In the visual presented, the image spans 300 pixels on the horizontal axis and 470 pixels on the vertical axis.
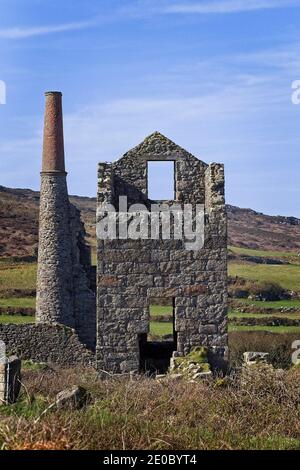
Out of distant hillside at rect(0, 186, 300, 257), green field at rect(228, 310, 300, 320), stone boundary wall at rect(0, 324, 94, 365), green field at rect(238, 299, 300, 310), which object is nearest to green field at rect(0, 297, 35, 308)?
green field at rect(228, 310, 300, 320)

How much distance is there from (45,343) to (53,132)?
8.95 meters

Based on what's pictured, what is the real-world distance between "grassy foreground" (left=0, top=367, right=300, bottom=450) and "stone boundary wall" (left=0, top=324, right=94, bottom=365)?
Answer: 399 inches

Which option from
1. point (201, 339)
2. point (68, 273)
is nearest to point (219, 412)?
point (201, 339)

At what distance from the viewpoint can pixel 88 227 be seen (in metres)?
69.4

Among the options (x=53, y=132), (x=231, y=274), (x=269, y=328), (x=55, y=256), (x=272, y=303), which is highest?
(x=53, y=132)

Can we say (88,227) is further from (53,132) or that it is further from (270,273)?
(53,132)

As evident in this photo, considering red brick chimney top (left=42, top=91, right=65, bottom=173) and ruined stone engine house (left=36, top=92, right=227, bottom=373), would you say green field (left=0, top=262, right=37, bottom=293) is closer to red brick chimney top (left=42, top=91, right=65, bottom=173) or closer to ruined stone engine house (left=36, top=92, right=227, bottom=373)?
red brick chimney top (left=42, top=91, right=65, bottom=173)

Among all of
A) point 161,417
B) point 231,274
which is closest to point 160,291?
point 161,417

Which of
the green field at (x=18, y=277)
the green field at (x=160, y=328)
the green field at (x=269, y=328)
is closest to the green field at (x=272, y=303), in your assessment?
the green field at (x=269, y=328)

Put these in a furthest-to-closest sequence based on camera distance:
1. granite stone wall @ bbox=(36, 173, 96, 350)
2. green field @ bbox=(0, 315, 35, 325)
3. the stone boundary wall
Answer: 1. green field @ bbox=(0, 315, 35, 325)
2. granite stone wall @ bbox=(36, 173, 96, 350)
3. the stone boundary wall

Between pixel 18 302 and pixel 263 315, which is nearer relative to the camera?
pixel 18 302

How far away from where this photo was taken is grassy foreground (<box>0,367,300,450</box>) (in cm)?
805

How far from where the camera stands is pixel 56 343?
76.1 ft

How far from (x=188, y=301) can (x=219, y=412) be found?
5.51m
